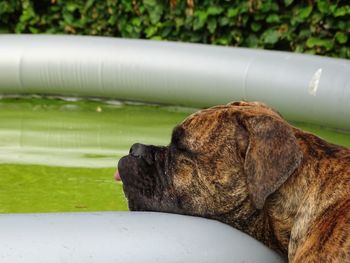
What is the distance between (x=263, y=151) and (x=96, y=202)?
2.58 meters

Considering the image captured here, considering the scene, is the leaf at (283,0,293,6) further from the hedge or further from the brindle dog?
the brindle dog

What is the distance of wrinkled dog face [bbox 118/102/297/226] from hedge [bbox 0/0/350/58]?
5183mm

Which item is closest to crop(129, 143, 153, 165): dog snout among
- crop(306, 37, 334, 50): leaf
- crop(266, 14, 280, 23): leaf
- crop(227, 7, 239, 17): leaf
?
crop(306, 37, 334, 50): leaf

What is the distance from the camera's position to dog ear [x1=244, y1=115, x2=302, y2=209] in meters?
3.86

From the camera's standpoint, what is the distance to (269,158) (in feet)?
12.7

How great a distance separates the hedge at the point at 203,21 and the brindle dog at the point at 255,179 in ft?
16.9

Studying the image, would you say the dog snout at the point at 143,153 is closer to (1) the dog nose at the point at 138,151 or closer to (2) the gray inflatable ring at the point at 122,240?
(1) the dog nose at the point at 138,151

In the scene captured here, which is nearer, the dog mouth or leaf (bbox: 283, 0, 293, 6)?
the dog mouth

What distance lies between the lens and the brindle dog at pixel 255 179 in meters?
3.86

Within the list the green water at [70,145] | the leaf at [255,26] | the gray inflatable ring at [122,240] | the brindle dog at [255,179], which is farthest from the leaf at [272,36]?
the gray inflatable ring at [122,240]

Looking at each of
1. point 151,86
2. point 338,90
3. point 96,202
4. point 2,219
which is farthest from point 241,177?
point 151,86

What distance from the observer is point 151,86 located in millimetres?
8898

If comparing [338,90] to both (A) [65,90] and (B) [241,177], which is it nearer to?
(A) [65,90]

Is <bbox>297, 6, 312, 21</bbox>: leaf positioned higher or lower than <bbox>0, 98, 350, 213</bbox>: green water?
higher
